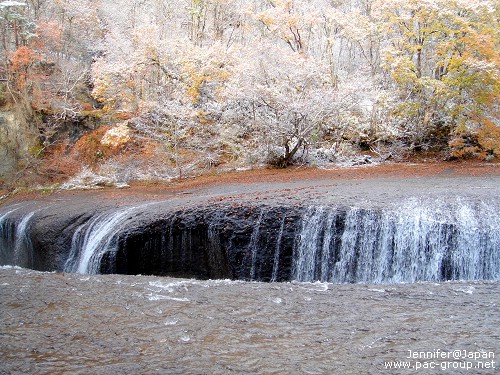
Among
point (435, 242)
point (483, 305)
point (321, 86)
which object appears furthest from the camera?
point (321, 86)

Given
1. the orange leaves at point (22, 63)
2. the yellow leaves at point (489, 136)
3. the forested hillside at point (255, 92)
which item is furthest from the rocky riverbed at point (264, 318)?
the orange leaves at point (22, 63)

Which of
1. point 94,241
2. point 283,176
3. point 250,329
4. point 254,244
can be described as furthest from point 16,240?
point 250,329

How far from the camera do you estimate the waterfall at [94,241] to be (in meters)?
10.3

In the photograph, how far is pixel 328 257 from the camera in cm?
883

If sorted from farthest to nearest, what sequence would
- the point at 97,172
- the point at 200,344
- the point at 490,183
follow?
the point at 97,172, the point at 490,183, the point at 200,344

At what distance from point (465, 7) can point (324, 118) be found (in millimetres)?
6361

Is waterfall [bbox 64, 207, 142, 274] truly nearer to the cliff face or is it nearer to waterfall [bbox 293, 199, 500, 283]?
waterfall [bbox 293, 199, 500, 283]

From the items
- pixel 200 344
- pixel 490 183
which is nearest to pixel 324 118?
pixel 490 183

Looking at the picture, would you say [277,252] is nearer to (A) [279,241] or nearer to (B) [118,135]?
(A) [279,241]

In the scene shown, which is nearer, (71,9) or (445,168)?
(445,168)

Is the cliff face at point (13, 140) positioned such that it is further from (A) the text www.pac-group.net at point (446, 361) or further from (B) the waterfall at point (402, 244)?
(A) the text www.pac-group.net at point (446, 361)

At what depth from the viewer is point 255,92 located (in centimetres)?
1589

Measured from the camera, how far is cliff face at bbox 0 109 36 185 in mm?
20656

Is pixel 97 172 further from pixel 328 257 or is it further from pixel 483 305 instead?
pixel 483 305
